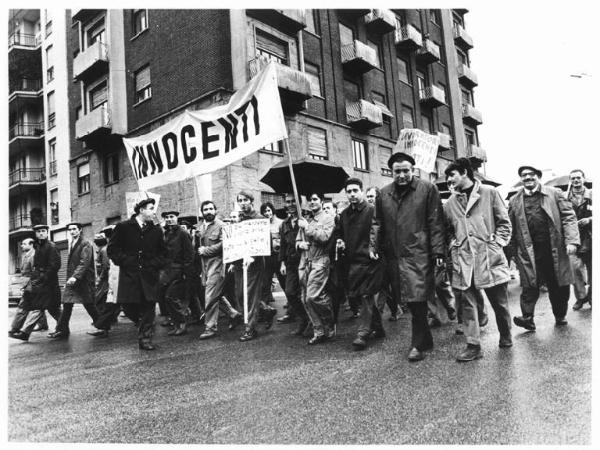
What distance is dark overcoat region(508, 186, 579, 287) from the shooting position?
5512 mm

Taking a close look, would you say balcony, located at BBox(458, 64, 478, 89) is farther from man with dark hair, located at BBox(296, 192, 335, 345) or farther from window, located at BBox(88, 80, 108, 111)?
man with dark hair, located at BBox(296, 192, 335, 345)

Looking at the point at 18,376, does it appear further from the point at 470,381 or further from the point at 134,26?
the point at 134,26

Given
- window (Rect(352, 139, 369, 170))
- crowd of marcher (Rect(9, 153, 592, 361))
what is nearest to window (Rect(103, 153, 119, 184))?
window (Rect(352, 139, 369, 170))

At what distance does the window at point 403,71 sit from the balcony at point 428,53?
1050 millimetres

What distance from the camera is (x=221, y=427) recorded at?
3105 millimetres

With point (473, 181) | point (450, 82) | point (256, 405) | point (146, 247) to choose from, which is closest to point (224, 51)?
point (146, 247)

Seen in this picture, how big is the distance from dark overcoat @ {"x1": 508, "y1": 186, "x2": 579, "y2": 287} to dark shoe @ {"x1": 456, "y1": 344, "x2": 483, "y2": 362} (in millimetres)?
1655

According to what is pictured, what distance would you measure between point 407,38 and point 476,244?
74.8 feet

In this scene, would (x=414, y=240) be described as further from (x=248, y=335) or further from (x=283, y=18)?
(x=283, y=18)

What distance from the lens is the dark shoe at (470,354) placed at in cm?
431

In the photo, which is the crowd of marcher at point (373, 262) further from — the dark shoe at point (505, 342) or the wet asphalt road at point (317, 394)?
the wet asphalt road at point (317, 394)

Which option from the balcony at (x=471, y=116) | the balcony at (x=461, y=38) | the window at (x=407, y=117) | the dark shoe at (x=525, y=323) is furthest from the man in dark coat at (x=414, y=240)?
the balcony at (x=471, y=116)

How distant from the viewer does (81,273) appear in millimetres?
7723

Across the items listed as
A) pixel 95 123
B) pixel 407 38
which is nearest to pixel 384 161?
pixel 407 38
